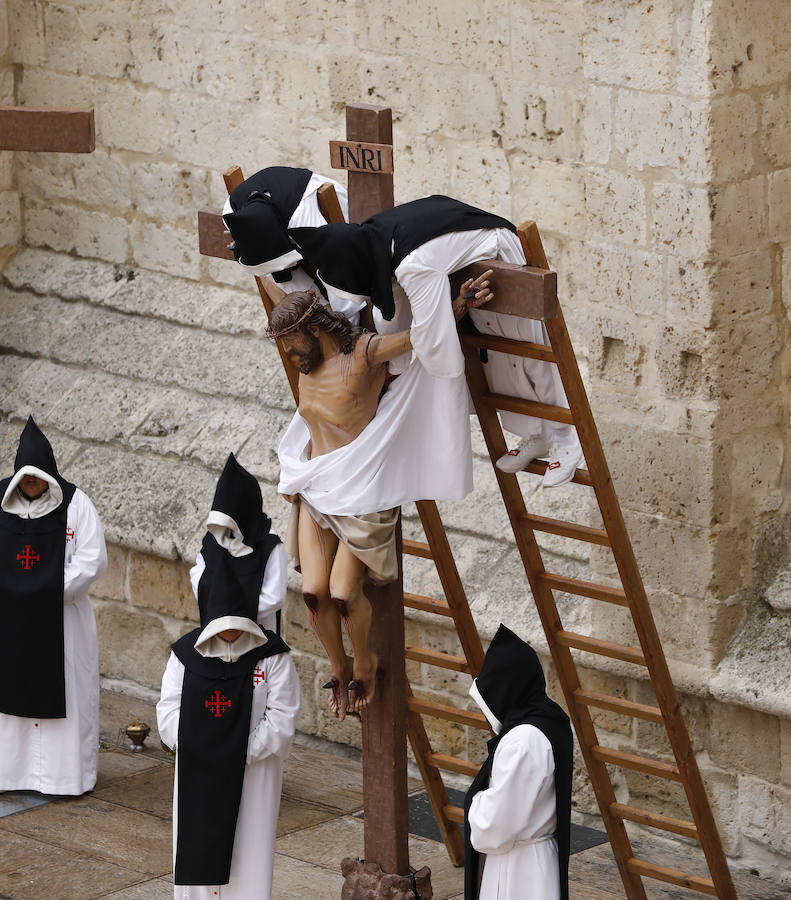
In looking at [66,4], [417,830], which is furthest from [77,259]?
[417,830]

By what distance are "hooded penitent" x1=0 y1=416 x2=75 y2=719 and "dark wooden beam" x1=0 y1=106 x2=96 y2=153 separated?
207cm

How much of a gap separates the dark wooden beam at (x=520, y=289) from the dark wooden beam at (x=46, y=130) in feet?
5.52

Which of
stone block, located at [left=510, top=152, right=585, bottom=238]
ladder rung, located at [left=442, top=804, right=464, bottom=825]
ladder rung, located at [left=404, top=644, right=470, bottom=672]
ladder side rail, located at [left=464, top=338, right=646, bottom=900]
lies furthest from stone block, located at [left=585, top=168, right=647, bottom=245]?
ladder rung, located at [left=442, top=804, right=464, bottom=825]

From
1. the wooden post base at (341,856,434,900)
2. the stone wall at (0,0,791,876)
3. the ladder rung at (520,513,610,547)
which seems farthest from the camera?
the stone wall at (0,0,791,876)

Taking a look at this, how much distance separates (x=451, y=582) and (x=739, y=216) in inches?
71.6

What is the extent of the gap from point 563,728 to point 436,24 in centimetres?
408

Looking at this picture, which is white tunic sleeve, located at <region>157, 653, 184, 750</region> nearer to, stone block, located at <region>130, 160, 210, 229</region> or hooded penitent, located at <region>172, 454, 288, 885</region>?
hooded penitent, located at <region>172, 454, 288, 885</region>

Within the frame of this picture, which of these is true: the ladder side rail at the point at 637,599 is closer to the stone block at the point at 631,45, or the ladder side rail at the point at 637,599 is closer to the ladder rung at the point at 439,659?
the ladder rung at the point at 439,659

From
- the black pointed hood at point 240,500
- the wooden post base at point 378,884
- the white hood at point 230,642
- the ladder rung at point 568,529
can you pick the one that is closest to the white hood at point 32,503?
the black pointed hood at point 240,500

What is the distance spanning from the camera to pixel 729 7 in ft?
22.6

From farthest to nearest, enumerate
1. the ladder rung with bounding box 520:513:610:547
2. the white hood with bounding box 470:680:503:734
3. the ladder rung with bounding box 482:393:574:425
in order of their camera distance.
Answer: the ladder rung with bounding box 520:513:610:547
the ladder rung with bounding box 482:393:574:425
the white hood with bounding box 470:680:503:734

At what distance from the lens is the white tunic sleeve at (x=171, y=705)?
282 inches

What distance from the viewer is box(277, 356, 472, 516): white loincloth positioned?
19.9 ft

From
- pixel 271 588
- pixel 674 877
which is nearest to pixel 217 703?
pixel 271 588
